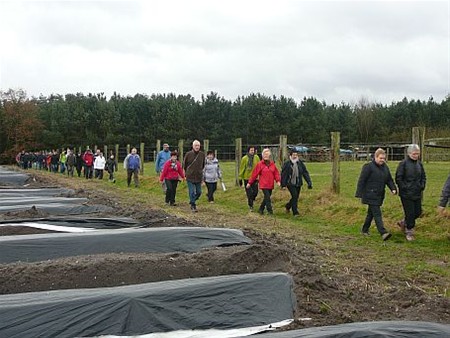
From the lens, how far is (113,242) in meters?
6.49

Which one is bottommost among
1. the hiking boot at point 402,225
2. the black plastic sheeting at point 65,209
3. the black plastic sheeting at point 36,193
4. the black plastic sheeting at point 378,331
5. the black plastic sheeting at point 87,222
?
the hiking boot at point 402,225

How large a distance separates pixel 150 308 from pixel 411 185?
20.6 ft

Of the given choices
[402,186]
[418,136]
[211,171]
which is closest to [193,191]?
[211,171]

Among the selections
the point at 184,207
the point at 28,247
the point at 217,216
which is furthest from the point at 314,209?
the point at 28,247

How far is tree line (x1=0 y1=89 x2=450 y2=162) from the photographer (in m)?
61.8

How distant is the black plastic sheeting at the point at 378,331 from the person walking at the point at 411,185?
5592 millimetres

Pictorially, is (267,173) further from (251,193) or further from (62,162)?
(62,162)

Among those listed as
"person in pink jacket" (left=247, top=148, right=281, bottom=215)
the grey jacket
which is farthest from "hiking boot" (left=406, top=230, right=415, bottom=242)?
the grey jacket

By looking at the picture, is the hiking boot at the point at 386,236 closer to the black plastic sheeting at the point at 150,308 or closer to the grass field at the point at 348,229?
the grass field at the point at 348,229

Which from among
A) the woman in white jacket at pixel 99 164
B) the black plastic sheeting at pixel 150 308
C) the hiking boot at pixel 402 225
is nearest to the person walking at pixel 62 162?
the woman in white jacket at pixel 99 164

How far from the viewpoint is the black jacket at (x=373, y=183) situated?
9.56 m

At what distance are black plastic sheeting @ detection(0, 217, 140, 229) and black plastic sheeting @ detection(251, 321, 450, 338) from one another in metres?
4.64

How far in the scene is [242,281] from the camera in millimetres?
4723

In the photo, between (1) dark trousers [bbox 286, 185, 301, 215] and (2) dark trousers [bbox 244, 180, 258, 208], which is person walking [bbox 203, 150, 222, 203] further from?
(1) dark trousers [bbox 286, 185, 301, 215]
